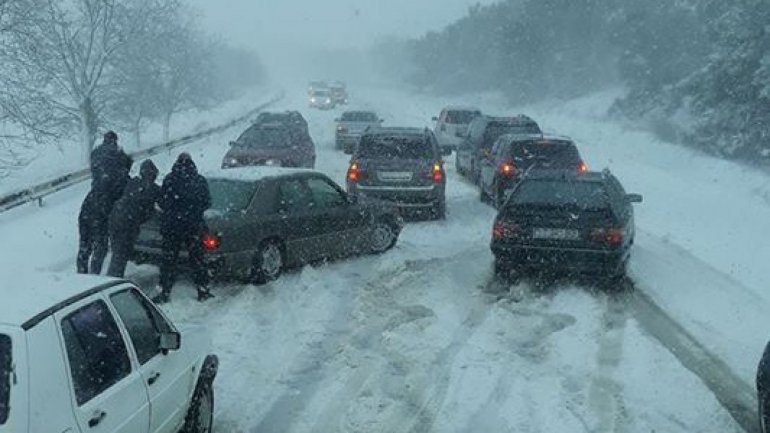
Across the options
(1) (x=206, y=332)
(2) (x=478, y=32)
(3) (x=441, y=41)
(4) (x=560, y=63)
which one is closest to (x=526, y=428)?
(1) (x=206, y=332)

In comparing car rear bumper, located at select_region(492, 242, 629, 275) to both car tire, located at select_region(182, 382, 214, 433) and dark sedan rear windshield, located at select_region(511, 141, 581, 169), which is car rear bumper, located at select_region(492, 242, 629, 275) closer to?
car tire, located at select_region(182, 382, 214, 433)

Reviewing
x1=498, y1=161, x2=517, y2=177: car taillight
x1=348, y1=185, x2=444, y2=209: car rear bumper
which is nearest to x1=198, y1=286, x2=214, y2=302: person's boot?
x1=348, y1=185, x2=444, y2=209: car rear bumper

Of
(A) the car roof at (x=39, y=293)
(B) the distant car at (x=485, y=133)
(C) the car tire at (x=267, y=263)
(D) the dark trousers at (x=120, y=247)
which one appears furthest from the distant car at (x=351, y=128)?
(A) the car roof at (x=39, y=293)

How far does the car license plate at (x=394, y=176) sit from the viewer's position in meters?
15.4

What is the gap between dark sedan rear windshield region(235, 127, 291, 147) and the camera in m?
20.1

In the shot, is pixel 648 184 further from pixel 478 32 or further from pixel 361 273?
pixel 478 32

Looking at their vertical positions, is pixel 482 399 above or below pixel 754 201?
above

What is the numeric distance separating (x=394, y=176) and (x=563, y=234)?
5.53 metres

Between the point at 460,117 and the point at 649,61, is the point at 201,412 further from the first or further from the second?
the point at 649,61

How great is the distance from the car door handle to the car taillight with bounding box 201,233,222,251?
5.89 metres

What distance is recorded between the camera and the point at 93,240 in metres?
10.3

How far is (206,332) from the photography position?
610cm

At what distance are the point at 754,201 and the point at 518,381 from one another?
50.7 ft

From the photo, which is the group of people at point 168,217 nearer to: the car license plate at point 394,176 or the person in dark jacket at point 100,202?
the person in dark jacket at point 100,202
